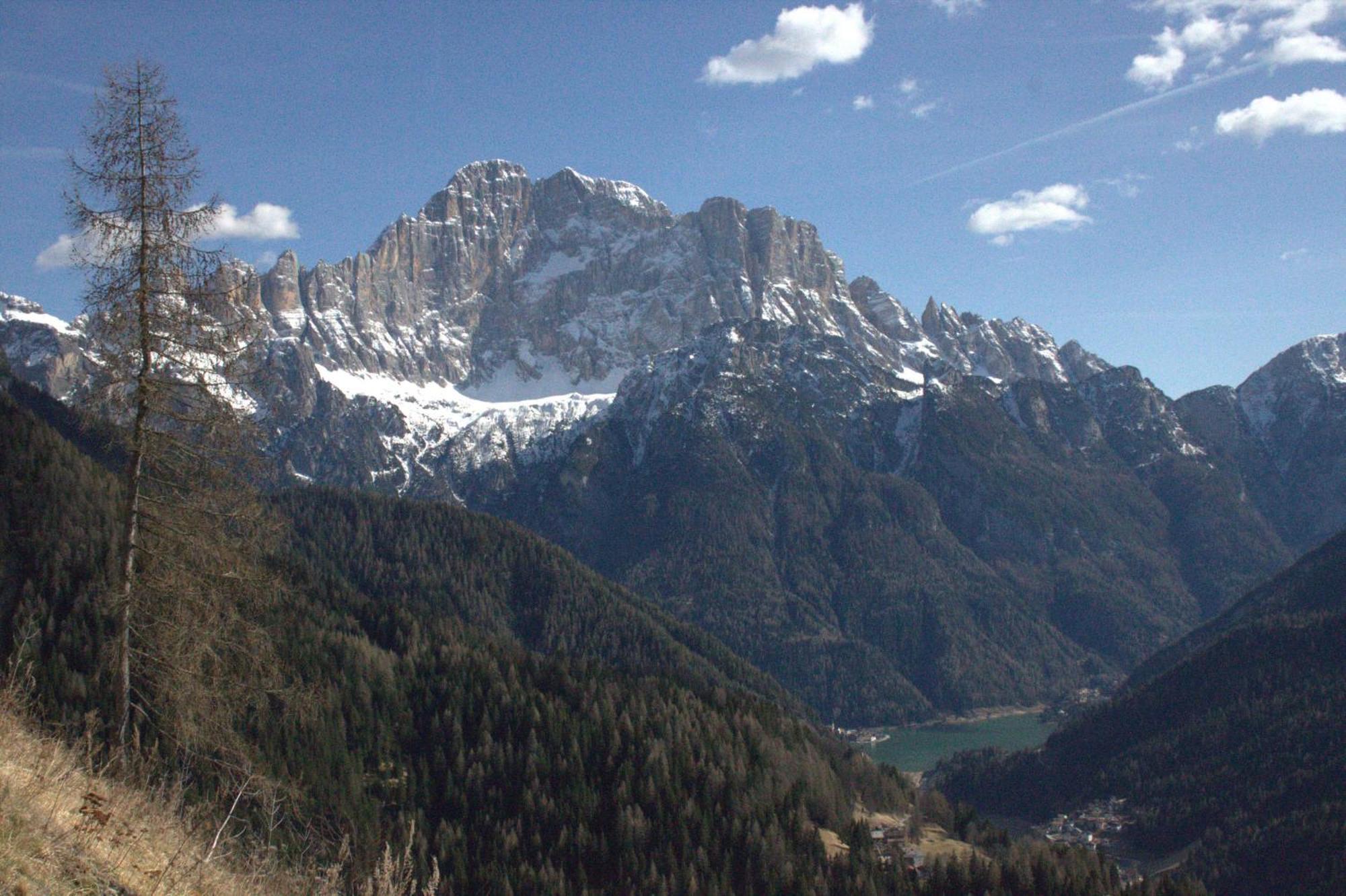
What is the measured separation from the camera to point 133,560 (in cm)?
2172

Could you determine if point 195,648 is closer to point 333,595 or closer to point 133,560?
point 133,560

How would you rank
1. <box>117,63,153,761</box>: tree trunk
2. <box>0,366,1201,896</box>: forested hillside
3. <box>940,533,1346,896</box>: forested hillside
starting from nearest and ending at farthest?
<box>117,63,153,761</box>: tree trunk
<box>0,366,1201,896</box>: forested hillside
<box>940,533,1346,896</box>: forested hillside

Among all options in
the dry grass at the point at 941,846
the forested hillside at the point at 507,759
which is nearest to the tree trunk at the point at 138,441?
the forested hillside at the point at 507,759

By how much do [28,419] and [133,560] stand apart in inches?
2973

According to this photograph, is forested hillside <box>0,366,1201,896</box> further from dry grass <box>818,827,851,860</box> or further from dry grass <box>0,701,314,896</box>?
dry grass <box>0,701,314,896</box>

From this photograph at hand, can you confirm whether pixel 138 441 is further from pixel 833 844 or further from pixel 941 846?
pixel 941 846

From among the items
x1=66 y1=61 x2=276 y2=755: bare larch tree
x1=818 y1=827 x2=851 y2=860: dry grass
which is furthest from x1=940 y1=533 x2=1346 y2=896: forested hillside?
x1=66 y1=61 x2=276 y2=755: bare larch tree

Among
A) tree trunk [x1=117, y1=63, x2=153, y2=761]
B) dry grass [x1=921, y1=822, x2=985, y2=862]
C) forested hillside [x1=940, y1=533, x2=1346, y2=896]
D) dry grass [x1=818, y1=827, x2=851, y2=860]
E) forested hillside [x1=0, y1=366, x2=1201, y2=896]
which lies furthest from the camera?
forested hillside [x1=940, y1=533, x2=1346, y2=896]

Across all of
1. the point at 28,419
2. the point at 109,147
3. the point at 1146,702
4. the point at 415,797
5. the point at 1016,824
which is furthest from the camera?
the point at 1146,702

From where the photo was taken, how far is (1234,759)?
469ft

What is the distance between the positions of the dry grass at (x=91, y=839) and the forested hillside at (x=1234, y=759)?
11443 cm

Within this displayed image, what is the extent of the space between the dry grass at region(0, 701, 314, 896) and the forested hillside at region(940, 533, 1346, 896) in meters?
114

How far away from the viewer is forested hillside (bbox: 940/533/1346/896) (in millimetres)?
115438

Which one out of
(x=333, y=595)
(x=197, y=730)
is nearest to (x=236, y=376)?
(x=197, y=730)
